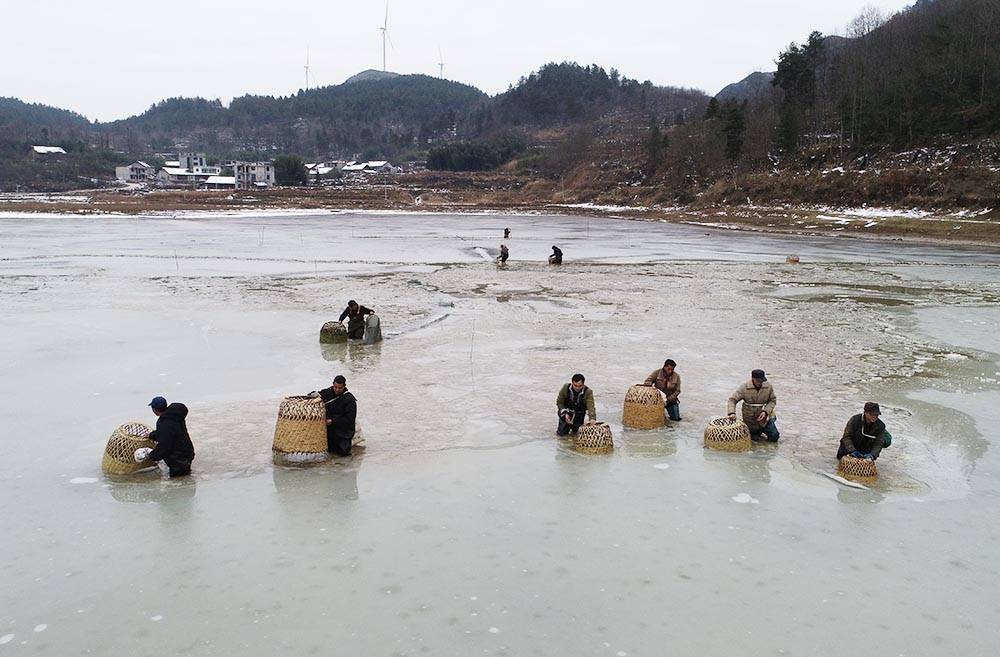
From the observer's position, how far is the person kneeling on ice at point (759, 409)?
10297mm

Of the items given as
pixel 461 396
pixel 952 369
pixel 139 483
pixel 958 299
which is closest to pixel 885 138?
pixel 958 299

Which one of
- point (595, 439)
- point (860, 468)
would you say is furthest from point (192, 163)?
point (860, 468)

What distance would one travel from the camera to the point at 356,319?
16562 mm

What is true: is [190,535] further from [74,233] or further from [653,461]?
[74,233]

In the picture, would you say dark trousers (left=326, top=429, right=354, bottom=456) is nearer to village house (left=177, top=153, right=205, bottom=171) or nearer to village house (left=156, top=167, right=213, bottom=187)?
village house (left=156, top=167, right=213, bottom=187)

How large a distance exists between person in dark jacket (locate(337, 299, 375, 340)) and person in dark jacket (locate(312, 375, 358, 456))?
6858mm

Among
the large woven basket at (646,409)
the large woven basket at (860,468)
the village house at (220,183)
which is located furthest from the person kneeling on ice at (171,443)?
the village house at (220,183)

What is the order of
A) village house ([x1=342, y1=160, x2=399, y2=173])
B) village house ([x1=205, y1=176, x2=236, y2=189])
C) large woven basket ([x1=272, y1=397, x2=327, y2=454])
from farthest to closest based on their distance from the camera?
village house ([x1=342, y1=160, x2=399, y2=173]) < village house ([x1=205, y1=176, x2=236, y2=189]) < large woven basket ([x1=272, y1=397, x2=327, y2=454])

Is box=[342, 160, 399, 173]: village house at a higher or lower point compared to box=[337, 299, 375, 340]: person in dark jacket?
higher

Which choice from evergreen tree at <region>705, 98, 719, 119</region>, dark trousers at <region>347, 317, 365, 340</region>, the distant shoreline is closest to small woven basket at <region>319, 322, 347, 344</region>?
dark trousers at <region>347, 317, 365, 340</region>

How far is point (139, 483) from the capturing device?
890 cm

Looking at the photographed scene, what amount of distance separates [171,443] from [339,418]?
6.44 ft

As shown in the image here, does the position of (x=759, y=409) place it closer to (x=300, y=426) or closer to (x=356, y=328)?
(x=300, y=426)

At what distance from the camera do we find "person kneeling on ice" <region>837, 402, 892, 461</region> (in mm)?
9062
